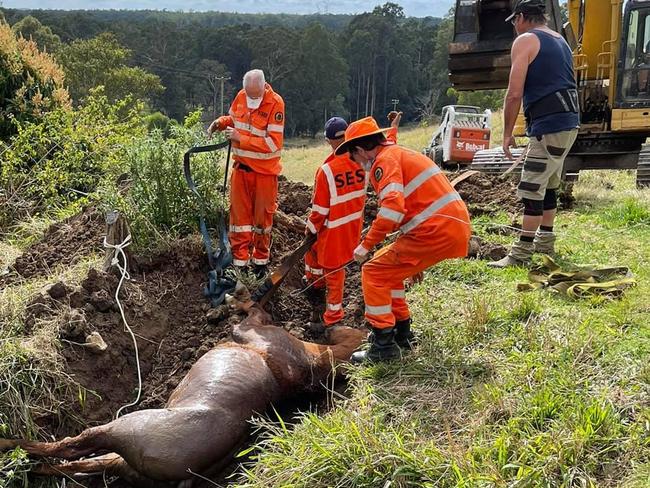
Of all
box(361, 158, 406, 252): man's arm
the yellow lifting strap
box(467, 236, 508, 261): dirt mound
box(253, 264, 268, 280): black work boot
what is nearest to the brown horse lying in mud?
box(361, 158, 406, 252): man's arm

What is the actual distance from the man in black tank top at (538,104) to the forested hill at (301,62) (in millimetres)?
49146

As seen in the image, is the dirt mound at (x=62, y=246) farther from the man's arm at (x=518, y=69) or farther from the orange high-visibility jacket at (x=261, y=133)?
the man's arm at (x=518, y=69)

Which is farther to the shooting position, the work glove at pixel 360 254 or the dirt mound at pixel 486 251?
the dirt mound at pixel 486 251

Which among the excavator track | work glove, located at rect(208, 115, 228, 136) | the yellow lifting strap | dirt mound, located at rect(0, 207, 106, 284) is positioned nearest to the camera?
the yellow lifting strap

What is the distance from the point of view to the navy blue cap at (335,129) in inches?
199

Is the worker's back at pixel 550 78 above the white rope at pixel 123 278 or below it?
above

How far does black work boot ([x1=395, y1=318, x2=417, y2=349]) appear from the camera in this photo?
13.5 ft

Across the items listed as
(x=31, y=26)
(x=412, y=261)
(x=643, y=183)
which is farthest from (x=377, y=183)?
(x=31, y=26)

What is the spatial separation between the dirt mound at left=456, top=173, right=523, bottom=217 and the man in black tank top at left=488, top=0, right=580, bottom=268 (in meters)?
2.26

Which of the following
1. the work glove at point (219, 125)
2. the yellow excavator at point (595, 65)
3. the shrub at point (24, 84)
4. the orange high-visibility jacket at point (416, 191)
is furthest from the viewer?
the shrub at point (24, 84)

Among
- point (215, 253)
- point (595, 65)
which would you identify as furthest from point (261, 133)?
point (595, 65)

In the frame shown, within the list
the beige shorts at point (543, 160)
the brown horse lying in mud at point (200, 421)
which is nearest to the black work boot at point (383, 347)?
the brown horse lying in mud at point (200, 421)

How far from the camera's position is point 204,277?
5406mm

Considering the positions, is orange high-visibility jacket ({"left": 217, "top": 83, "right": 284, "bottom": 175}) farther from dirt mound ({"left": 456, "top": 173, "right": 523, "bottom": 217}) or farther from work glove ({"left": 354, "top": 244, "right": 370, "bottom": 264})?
dirt mound ({"left": 456, "top": 173, "right": 523, "bottom": 217})
